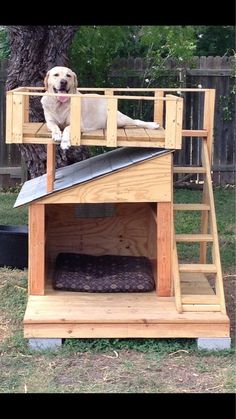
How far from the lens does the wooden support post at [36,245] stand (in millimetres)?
5012

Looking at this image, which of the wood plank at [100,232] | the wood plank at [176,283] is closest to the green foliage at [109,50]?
the wood plank at [100,232]

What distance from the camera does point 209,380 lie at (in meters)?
4.06

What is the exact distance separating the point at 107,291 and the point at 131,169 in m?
0.98

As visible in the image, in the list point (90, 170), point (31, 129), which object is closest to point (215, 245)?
point (90, 170)

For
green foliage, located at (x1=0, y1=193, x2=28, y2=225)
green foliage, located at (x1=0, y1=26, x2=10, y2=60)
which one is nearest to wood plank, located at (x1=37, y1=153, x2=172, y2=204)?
green foliage, located at (x1=0, y1=193, x2=28, y2=225)

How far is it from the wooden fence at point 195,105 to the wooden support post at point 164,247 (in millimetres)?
5901

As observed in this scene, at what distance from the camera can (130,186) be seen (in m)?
4.95

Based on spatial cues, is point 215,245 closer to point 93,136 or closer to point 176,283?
point 176,283

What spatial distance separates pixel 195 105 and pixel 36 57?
14.3ft

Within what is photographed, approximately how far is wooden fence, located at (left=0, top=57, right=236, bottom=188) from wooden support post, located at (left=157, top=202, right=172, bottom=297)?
5.90 m

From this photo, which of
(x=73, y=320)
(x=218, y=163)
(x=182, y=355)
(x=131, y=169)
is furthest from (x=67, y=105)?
(x=218, y=163)

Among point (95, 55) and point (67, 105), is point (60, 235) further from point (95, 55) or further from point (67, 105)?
point (95, 55)

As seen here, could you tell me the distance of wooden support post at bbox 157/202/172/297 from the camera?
16.4 feet

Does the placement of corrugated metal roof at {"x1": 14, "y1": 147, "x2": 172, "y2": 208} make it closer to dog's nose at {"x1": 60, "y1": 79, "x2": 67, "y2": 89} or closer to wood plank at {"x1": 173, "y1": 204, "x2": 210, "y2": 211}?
wood plank at {"x1": 173, "y1": 204, "x2": 210, "y2": 211}
